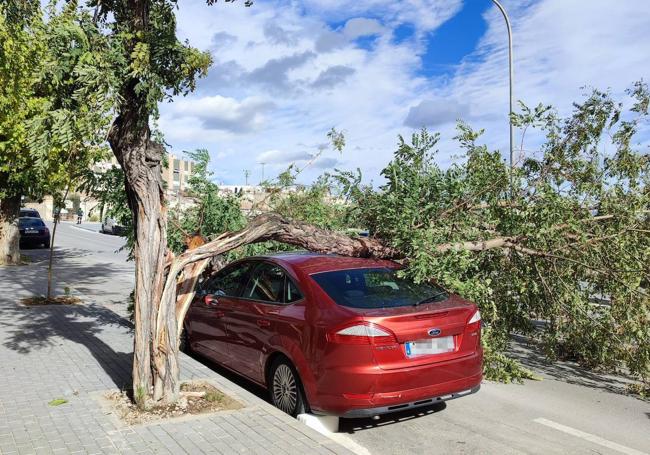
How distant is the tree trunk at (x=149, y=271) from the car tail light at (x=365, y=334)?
165 centimetres

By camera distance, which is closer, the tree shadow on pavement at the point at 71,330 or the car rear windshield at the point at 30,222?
the tree shadow on pavement at the point at 71,330

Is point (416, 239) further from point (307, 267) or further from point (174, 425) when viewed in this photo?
point (174, 425)

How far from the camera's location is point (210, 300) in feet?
20.7

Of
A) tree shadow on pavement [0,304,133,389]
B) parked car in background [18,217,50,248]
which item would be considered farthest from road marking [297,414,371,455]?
parked car in background [18,217,50,248]

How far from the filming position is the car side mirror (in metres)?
6.23

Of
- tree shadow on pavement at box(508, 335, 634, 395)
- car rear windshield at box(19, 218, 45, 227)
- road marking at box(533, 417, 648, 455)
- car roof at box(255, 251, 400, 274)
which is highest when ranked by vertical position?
car rear windshield at box(19, 218, 45, 227)

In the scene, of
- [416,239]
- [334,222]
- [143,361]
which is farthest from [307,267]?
[334,222]

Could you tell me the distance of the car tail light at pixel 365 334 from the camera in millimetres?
4289

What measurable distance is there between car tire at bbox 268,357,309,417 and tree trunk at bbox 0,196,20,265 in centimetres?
1501

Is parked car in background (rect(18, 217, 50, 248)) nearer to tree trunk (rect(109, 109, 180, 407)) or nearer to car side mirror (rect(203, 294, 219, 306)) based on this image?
car side mirror (rect(203, 294, 219, 306))

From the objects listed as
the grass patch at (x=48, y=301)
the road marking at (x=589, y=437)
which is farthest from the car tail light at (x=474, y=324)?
the grass patch at (x=48, y=301)

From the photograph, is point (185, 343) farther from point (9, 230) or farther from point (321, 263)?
point (9, 230)

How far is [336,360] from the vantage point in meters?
4.37

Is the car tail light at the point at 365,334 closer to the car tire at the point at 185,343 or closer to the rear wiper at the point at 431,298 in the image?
the rear wiper at the point at 431,298
